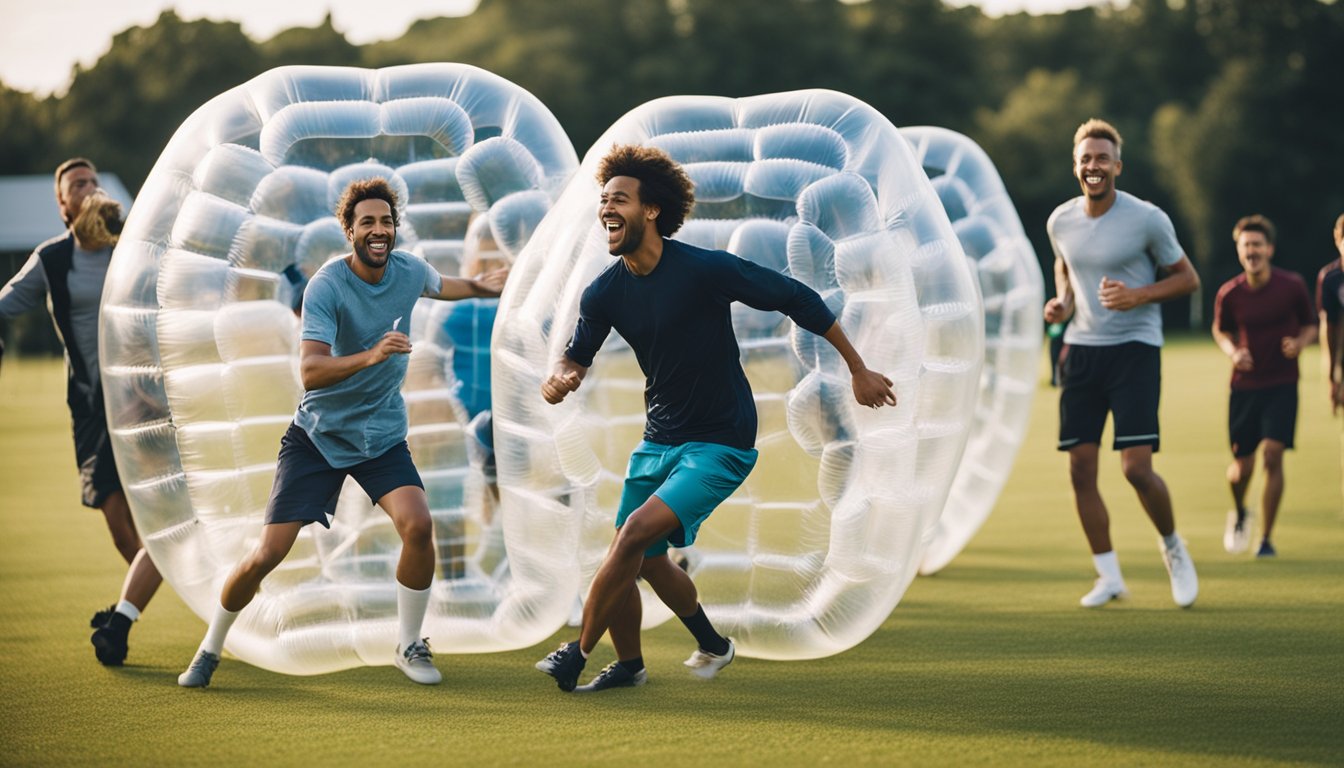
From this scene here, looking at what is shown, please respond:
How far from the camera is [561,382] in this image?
5.50 metres

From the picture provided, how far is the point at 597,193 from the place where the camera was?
245 inches

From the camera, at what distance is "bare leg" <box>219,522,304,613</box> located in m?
5.77

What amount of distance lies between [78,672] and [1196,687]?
447 centimetres

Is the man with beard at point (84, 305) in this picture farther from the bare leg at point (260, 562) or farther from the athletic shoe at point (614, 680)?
the athletic shoe at point (614, 680)

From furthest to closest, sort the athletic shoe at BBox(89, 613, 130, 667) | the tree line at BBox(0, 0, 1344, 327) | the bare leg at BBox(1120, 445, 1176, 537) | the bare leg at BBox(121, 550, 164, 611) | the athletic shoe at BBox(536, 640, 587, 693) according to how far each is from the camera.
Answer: the tree line at BBox(0, 0, 1344, 327) → the bare leg at BBox(1120, 445, 1176, 537) → the bare leg at BBox(121, 550, 164, 611) → the athletic shoe at BBox(89, 613, 130, 667) → the athletic shoe at BBox(536, 640, 587, 693)

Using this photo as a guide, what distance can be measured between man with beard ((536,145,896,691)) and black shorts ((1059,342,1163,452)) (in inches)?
88.0

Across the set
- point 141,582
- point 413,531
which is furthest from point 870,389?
point 141,582

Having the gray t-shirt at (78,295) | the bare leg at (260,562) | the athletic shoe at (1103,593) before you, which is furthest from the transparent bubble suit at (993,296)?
the gray t-shirt at (78,295)

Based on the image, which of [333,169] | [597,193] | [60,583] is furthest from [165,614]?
[597,193]

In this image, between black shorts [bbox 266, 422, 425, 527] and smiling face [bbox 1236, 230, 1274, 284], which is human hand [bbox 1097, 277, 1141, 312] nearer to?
smiling face [bbox 1236, 230, 1274, 284]

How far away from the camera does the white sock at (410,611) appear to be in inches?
236

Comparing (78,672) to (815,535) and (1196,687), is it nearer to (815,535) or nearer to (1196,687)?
(815,535)

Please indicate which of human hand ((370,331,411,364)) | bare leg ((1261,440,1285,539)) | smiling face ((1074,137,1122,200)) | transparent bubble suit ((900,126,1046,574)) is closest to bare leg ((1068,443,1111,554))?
transparent bubble suit ((900,126,1046,574))

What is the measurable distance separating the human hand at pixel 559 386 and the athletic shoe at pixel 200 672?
1781mm
